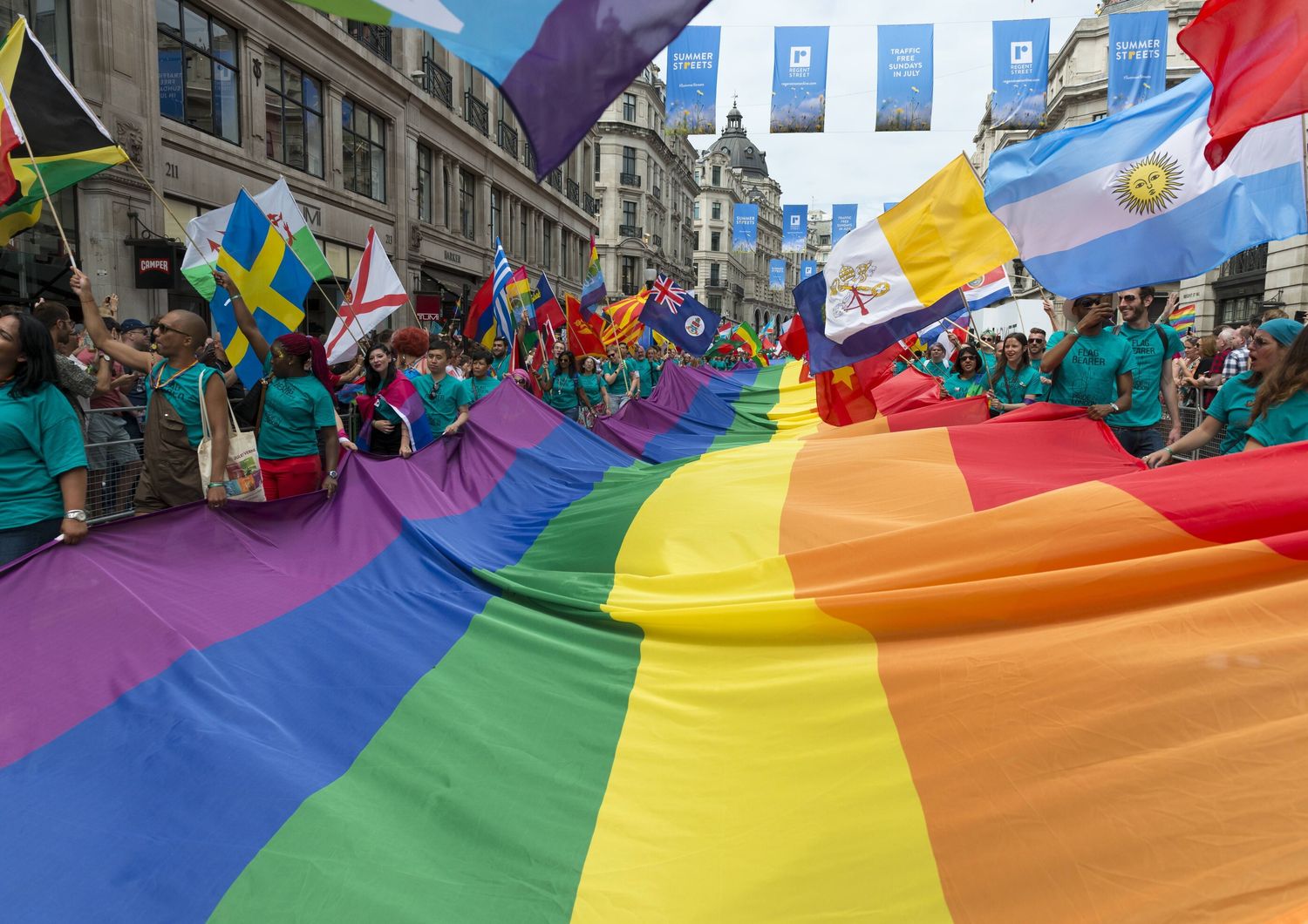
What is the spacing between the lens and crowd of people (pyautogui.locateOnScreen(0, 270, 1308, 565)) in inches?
148

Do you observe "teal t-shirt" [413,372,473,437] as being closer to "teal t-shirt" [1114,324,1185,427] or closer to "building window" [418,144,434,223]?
"teal t-shirt" [1114,324,1185,427]

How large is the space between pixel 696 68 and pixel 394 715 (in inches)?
595

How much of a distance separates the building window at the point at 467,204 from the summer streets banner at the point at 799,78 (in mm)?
15155

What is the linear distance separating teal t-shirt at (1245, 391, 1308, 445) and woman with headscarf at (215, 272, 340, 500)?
16.2 ft

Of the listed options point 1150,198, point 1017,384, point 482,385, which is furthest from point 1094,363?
point 482,385

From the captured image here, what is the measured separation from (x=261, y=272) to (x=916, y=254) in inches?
203

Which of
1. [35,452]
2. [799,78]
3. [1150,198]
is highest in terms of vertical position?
[799,78]

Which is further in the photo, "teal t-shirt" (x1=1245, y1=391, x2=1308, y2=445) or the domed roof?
the domed roof

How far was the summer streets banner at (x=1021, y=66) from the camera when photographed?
52.2 feet

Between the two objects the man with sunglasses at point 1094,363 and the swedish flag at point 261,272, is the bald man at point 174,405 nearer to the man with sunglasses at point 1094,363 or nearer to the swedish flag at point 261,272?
the swedish flag at point 261,272

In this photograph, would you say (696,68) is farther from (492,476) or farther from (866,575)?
(866,575)

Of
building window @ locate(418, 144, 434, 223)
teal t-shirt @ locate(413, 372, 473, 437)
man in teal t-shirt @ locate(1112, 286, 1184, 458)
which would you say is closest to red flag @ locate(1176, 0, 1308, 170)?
man in teal t-shirt @ locate(1112, 286, 1184, 458)

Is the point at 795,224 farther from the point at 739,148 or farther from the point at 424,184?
the point at 739,148

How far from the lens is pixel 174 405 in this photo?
15.6 ft
